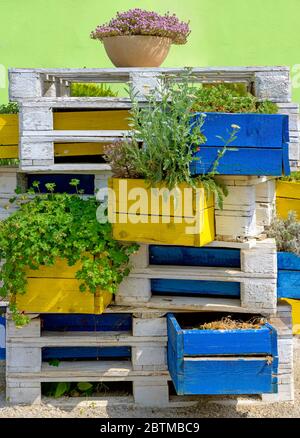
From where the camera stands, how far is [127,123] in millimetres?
4887

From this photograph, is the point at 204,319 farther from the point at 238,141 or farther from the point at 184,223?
the point at 238,141

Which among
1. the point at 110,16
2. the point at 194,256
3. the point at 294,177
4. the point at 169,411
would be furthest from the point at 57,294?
the point at 110,16

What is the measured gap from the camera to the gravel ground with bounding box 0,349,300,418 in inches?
178

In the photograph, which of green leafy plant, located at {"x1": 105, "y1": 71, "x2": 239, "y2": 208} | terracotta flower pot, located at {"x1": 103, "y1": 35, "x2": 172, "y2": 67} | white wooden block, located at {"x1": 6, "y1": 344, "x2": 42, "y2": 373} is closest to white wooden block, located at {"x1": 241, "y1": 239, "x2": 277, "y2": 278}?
green leafy plant, located at {"x1": 105, "y1": 71, "x2": 239, "y2": 208}

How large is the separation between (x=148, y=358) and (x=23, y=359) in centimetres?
72

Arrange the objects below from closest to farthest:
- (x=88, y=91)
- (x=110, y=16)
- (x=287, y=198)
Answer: (x=287, y=198) → (x=88, y=91) → (x=110, y=16)

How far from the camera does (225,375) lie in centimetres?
414

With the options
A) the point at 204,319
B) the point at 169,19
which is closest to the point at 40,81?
the point at 169,19

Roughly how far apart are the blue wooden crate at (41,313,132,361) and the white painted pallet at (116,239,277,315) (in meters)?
0.18

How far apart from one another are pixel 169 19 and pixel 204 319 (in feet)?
6.16

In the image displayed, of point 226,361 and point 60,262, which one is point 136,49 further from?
point 226,361

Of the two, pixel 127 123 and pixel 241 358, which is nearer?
pixel 241 358

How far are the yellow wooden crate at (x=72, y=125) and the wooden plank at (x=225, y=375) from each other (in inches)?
60.7

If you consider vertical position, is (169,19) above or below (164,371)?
above
